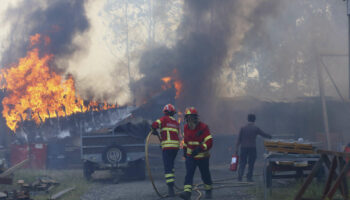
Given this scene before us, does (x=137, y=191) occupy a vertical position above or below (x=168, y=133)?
below

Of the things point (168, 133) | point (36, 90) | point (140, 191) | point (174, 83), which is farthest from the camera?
point (174, 83)

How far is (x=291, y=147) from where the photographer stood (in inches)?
297

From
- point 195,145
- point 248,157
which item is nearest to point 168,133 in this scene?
point 195,145

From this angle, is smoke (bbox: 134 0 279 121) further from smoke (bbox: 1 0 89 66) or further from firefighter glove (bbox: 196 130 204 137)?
firefighter glove (bbox: 196 130 204 137)

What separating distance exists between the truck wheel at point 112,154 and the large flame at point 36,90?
760 cm

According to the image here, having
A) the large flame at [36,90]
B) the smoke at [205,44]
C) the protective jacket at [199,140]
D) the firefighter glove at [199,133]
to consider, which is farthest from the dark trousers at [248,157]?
the large flame at [36,90]

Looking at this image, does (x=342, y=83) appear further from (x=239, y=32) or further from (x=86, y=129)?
(x=86, y=129)

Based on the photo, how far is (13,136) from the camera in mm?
20484

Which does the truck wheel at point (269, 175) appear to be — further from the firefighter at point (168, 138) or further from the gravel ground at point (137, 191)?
the firefighter at point (168, 138)

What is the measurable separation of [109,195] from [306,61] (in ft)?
84.9

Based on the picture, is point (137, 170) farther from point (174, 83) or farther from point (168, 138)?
point (174, 83)

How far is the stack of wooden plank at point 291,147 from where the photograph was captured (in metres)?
7.42

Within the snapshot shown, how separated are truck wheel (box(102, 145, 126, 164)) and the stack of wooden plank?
17.4 ft

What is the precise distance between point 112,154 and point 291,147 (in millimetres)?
5949
